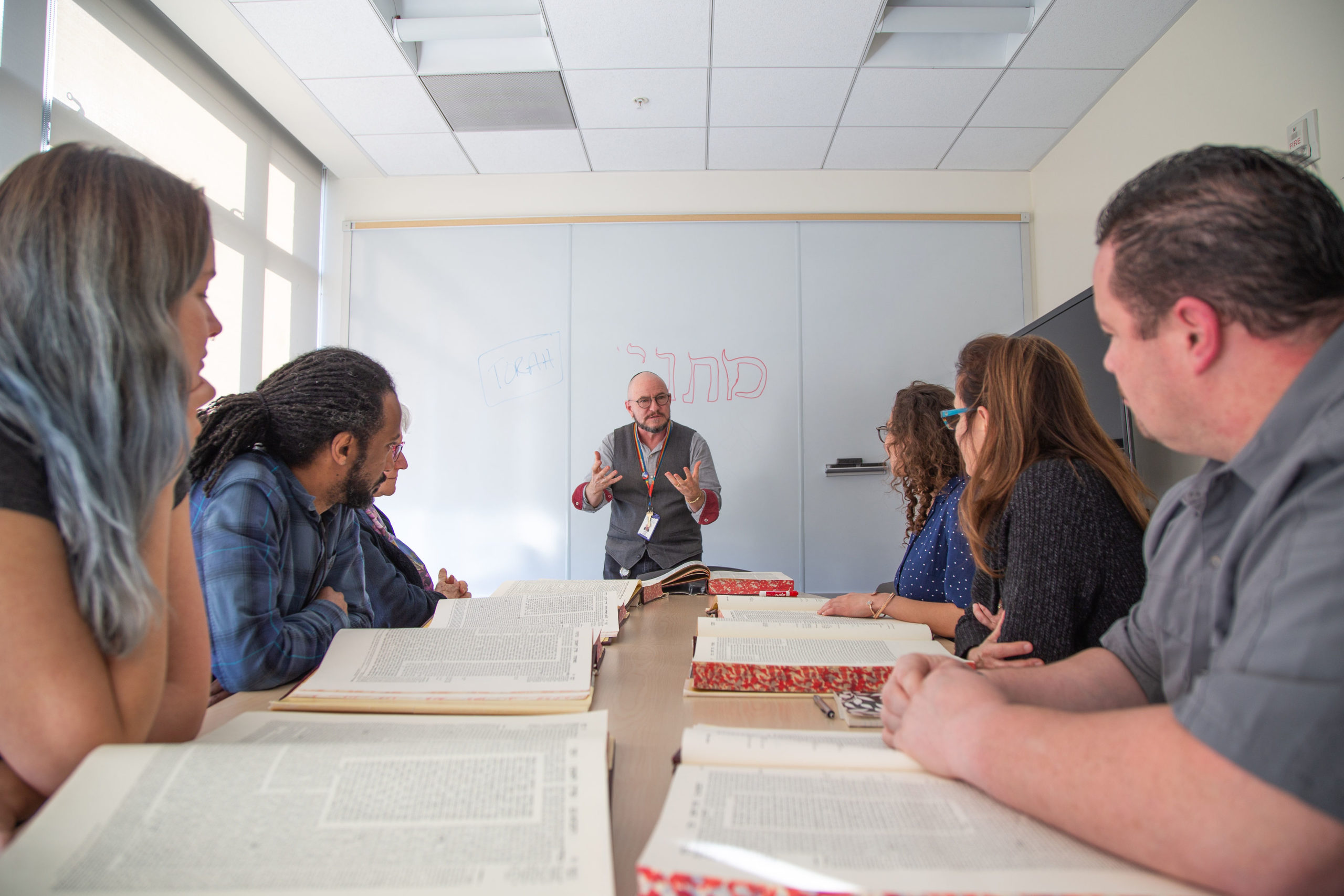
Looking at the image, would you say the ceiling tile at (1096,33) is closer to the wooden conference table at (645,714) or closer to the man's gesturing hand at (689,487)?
the man's gesturing hand at (689,487)

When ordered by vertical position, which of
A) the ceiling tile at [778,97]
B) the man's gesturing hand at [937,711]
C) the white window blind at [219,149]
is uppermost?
the ceiling tile at [778,97]

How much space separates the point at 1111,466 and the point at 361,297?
3.97 meters

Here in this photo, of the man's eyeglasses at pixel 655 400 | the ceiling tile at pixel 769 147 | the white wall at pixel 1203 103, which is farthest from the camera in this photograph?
the ceiling tile at pixel 769 147

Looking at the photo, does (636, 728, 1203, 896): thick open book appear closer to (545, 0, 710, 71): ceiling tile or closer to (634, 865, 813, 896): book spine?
(634, 865, 813, 896): book spine

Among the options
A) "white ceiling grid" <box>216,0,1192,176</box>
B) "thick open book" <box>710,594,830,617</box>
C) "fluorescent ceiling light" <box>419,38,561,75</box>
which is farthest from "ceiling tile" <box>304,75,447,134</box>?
"thick open book" <box>710,594,830,617</box>

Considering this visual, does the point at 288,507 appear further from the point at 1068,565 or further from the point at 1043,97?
the point at 1043,97

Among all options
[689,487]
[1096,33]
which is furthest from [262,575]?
[1096,33]

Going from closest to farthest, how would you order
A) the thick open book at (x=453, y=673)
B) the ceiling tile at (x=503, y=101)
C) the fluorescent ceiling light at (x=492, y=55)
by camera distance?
the thick open book at (x=453, y=673) → the fluorescent ceiling light at (x=492, y=55) → the ceiling tile at (x=503, y=101)

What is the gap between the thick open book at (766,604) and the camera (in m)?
1.58

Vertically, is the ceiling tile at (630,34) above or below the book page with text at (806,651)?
above

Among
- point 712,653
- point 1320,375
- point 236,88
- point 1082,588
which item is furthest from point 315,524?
point 236,88

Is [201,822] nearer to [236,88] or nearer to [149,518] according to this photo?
[149,518]

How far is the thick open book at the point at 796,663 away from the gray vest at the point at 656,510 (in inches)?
77.7

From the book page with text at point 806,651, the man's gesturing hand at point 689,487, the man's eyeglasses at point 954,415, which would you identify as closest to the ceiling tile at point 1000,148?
the man's gesturing hand at point 689,487
